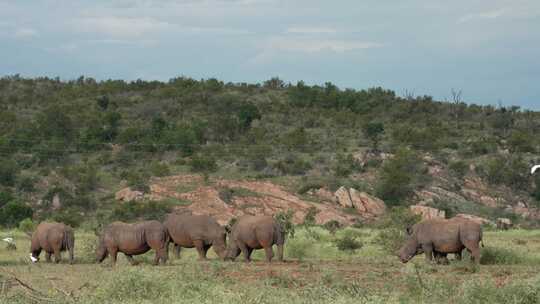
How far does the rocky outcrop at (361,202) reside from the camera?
48.9 meters

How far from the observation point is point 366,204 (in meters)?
49.5

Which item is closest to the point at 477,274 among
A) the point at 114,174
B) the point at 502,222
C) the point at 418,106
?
the point at 502,222

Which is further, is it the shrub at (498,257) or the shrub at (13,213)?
the shrub at (13,213)

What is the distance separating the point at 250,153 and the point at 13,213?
18.0 metres

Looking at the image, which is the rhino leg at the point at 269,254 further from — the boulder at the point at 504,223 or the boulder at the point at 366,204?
the boulder at the point at 366,204

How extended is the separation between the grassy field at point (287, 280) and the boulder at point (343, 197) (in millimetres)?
21743

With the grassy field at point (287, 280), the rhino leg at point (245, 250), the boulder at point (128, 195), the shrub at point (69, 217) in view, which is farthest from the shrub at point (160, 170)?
the rhino leg at point (245, 250)

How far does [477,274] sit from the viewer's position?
20609 mm

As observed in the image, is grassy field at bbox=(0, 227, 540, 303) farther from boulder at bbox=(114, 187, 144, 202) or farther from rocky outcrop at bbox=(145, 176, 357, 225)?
boulder at bbox=(114, 187, 144, 202)

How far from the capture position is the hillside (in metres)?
50.1

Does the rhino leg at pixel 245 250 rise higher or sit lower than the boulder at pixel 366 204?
higher

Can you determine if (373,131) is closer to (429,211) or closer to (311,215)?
(429,211)

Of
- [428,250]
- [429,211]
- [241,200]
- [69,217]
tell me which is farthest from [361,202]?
[428,250]

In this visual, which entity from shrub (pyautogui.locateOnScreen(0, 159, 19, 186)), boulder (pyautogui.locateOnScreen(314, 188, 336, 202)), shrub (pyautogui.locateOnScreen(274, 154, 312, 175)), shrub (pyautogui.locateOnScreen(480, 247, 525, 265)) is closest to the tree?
shrub (pyautogui.locateOnScreen(274, 154, 312, 175))
